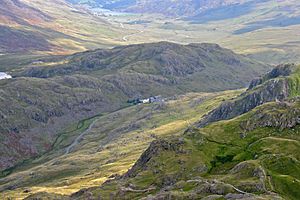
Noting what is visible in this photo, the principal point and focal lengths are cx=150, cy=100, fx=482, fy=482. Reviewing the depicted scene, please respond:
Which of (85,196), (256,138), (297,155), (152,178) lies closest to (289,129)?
(256,138)

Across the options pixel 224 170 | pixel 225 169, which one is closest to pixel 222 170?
pixel 224 170

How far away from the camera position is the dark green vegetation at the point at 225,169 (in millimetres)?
144000

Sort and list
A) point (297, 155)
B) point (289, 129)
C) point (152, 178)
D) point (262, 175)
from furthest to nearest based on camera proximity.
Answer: point (289, 129)
point (152, 178)
point (297, 155)
point (262, 175)

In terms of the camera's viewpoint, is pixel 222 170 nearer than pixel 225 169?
Yes

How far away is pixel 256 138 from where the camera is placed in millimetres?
193500

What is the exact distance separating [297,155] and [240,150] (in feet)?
81.0

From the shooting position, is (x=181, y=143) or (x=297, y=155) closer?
(x=297, y=155)

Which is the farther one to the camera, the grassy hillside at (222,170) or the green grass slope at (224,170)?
the grassy hillside at (222,170)

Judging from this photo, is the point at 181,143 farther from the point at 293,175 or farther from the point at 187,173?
the point at 293,175

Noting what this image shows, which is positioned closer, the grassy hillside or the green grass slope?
the green grass slope

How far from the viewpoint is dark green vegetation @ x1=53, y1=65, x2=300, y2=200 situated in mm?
144000

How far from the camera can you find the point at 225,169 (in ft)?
566

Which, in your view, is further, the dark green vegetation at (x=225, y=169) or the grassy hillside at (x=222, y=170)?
the grassy hillside at (x=222, y=170)

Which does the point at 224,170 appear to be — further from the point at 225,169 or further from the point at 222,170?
the point at 225,169
